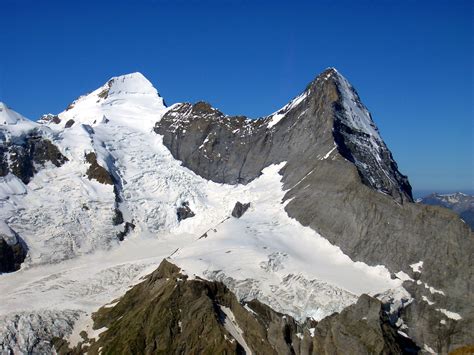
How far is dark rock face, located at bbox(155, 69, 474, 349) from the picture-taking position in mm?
99375

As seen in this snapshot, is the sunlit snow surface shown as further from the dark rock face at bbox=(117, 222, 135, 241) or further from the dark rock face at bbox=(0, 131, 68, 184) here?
the dark rock face at bbox=(0, 131, 68, 184)

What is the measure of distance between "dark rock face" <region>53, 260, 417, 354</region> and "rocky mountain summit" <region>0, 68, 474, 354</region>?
22 cm

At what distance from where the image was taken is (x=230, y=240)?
111 m

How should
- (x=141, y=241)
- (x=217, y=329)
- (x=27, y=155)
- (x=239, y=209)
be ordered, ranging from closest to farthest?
(x=217, y=329)
(x=239, y=209)
(x=141, y=241)
(x=27, y=155)

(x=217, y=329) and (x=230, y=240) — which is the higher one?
(x=230, y=240)

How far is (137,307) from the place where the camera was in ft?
324

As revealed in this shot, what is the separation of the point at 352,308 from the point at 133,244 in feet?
193

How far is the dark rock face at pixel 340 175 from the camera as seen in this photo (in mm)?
99375

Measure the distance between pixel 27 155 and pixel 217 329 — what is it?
76199 millimetres

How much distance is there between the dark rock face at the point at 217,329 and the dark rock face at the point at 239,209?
31.2m

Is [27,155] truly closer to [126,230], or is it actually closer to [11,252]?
[126,230]

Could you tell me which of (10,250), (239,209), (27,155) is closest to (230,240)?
(239,209)

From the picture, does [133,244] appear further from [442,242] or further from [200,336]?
[442,242]

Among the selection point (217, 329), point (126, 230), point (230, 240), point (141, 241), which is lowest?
point (217, 329)
